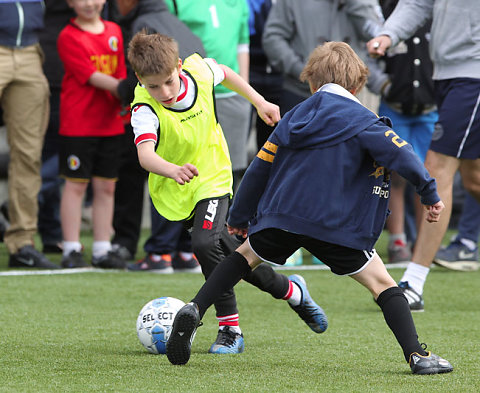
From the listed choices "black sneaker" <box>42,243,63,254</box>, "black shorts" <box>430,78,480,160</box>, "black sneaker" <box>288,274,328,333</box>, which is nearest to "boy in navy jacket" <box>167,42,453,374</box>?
"black sneaker" <box>288,274,328,333</box>

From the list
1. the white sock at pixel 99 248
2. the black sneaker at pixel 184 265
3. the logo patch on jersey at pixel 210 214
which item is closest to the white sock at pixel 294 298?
the logo patch on jersey at pixel 210 214

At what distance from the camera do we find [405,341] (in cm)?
364

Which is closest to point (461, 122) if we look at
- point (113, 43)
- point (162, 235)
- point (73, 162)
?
point (162, 235)

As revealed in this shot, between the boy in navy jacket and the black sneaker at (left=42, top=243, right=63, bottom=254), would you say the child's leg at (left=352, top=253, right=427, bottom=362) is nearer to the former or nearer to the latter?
the boy in navy jacket

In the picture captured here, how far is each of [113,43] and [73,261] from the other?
5.23 feet

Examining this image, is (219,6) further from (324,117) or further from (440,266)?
(324,117)

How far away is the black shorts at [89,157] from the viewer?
6.84m

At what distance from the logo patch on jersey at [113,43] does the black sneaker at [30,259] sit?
154cm

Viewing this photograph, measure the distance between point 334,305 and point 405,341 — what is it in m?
1.94

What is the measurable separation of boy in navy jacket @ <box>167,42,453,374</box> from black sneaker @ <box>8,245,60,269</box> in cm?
322

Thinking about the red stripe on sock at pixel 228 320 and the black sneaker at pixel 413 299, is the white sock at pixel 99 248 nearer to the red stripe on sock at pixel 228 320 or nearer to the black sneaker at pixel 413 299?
the black sneaker at pixel 413 299

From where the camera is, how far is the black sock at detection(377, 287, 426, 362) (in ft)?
11.9

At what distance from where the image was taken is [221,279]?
385cm

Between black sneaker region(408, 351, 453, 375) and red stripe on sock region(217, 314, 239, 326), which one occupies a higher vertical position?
black sneaker region(408, 351, 453, 375)
